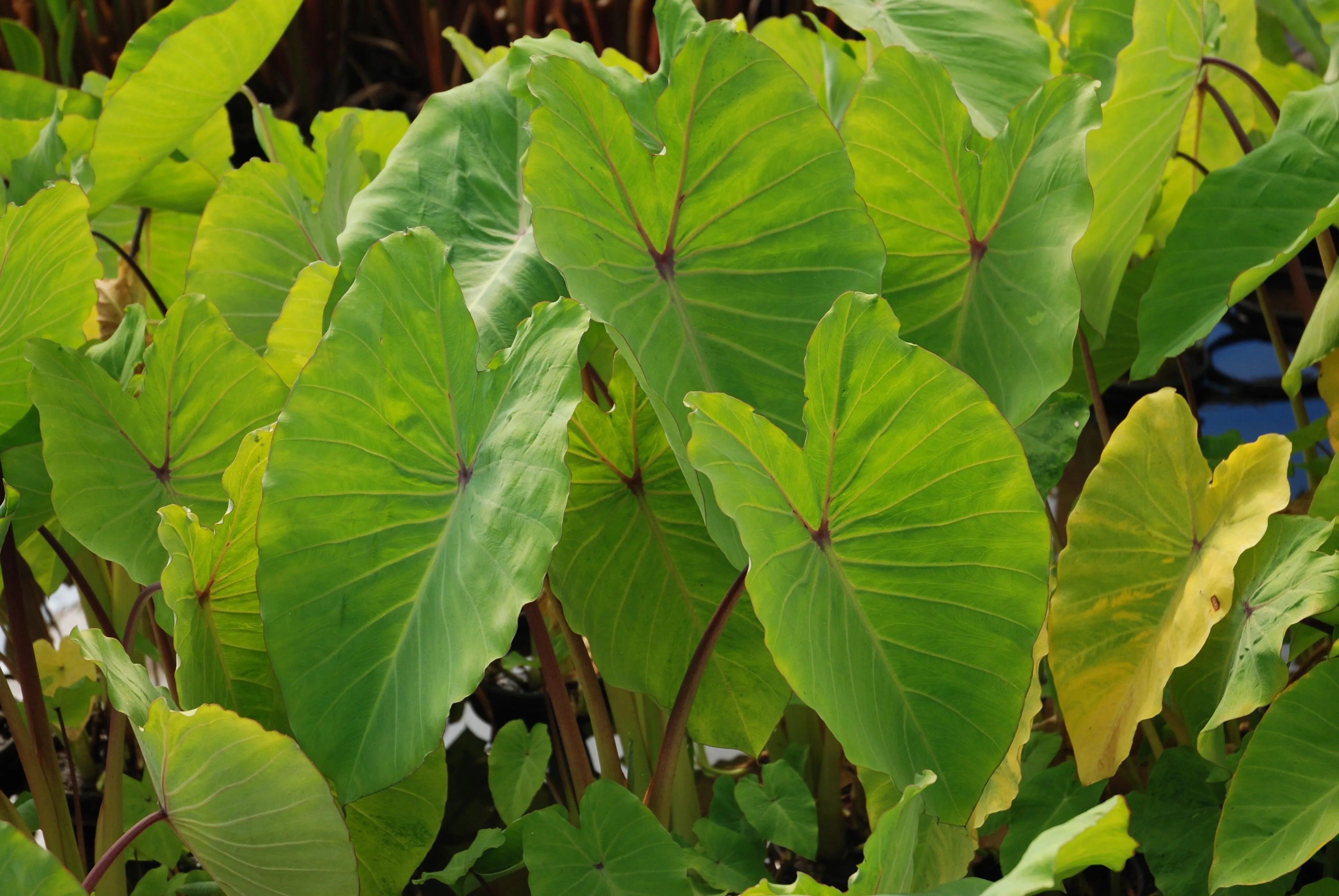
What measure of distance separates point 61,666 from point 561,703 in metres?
0.61

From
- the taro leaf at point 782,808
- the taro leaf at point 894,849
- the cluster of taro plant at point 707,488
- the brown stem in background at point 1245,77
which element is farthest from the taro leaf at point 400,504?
the brown stem in background at point 1245,77

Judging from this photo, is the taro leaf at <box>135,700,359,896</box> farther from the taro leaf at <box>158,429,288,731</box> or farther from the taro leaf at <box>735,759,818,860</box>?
the taro leaf at <box>735,759,818,860</box>

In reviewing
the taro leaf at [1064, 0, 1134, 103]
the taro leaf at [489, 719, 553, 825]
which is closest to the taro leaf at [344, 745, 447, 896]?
the taro leaf at [489, 719, 553, 825]

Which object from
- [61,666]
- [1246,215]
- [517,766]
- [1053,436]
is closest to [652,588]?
[517,766]

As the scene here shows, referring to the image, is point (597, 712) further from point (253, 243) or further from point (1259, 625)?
point (253, 243)

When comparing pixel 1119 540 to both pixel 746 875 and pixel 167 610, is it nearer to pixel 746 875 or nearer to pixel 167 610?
pixel 746 875

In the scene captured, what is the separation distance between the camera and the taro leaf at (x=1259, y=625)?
65 centimetres

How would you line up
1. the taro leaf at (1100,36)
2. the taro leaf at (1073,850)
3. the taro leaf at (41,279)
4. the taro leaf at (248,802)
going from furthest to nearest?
the taro leaf at (1100,36) → the taro leaf at (41,279) → the taro leaf at (248,802) → the taro leaf at (1073,850)

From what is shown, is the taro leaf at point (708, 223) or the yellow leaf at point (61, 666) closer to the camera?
the taro leaf at point (708, 223)

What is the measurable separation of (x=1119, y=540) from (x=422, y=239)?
47cm

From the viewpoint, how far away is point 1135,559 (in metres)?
0.75

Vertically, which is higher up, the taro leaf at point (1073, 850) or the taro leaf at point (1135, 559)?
the taro leaf at point (1073, 850)

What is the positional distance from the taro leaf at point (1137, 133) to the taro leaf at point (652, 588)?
13.1 inches

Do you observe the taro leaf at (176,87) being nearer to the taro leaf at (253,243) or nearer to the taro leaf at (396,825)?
the taro leaf at (253,243)
